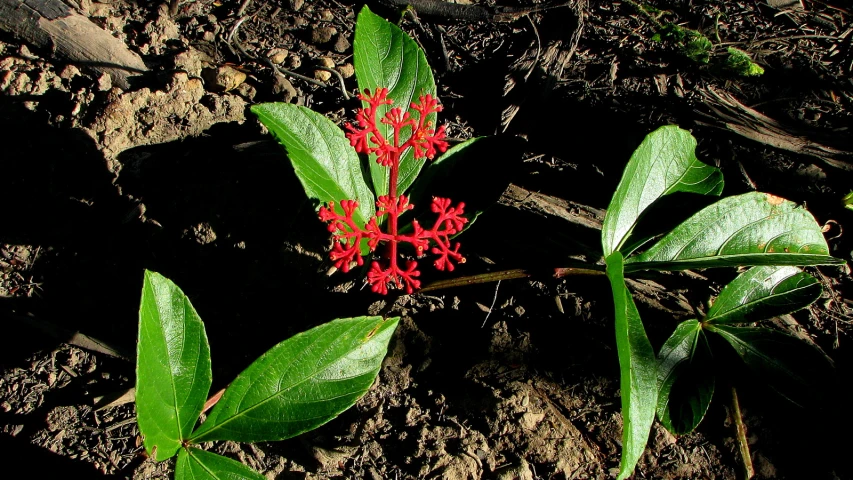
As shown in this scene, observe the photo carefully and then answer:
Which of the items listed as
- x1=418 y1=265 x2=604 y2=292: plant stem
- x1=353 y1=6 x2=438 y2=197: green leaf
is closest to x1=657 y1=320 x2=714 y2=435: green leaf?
x1=418 y1=265 x2=604 y2=292: plant stem

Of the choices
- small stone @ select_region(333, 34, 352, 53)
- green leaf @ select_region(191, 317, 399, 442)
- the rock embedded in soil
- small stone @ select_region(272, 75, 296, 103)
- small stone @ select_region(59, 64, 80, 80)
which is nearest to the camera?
green leaf @ select_region(191, 317, 399, 442)

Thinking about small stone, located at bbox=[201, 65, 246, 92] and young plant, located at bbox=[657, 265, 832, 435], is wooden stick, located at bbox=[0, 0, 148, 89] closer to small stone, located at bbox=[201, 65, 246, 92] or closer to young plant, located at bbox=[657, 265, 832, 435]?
small stone, located at bbox=[201, 65, 246, 92]

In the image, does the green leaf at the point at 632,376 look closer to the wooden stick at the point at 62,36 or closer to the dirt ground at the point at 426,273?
the dirt ground at the point at 426,273

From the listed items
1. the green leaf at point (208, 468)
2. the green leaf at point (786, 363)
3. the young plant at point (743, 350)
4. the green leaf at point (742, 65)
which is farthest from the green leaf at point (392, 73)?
the green leaf at point (742, 65)

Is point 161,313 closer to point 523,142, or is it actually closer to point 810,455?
point 523,142

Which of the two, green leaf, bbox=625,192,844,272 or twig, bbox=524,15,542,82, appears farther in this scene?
twig, bbox=524,15,542,82

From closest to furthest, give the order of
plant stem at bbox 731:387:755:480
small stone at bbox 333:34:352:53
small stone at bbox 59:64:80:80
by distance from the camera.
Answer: plant stem at bbox 731:387:755:480 → small stone at bbox 59:64:80:80 → small stone at bbox 333:34:352:53
